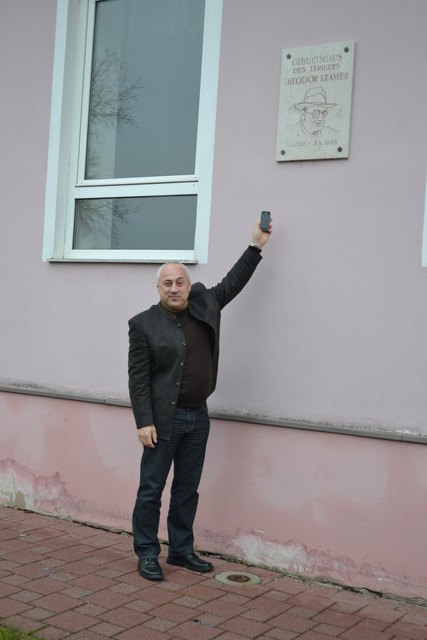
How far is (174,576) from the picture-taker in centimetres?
445

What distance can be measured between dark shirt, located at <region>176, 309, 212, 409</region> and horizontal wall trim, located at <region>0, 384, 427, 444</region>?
41 centimetres

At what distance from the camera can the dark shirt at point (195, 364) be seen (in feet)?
14.6

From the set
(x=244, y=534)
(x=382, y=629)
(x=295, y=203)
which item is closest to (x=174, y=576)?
(x=244, y=534)

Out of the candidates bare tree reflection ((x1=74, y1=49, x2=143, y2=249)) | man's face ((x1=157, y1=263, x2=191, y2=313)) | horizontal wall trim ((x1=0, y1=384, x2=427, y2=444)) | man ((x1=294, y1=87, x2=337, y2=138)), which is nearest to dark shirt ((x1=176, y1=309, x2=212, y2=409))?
man's face ((x1=157, y1=263, x2=191, y2=313))

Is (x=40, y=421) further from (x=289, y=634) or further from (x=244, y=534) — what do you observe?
(x=289, y=634)

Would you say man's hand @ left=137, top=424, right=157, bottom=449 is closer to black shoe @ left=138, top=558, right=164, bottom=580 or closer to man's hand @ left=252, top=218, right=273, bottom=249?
black shoe @ left=138, top=558, right=164, bottom=580

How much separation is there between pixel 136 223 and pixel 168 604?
9.15 ft

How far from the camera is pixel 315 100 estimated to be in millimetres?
4707

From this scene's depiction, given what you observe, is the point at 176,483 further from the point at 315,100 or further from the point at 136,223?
the point at 315,100

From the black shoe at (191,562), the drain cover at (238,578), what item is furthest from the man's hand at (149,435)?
the drain cover at (238,578)

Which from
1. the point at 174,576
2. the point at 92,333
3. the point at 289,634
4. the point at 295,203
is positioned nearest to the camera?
the point at 289,634

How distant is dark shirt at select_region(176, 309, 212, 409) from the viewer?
4453 mm

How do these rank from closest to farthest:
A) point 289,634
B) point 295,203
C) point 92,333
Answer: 1. point 289,634
2. point 295,203
3. point 92,333

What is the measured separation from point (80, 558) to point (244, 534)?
3.42 feet
